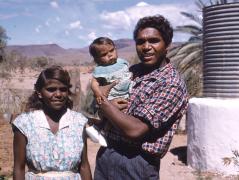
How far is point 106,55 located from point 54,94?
60cm

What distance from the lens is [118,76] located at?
3074mm

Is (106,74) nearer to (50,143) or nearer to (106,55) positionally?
(106,55)

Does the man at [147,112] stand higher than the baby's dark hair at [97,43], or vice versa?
the baby's dark hair at [97,43]

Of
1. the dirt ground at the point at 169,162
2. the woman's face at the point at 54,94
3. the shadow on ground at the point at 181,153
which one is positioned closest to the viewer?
the woman's face at the point at 54,94

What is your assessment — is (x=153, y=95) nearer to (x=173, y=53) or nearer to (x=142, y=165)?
(x=142, y=165)

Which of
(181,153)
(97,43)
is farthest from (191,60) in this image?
(97,43)

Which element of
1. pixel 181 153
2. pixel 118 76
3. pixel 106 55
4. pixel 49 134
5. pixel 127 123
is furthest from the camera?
pixel 181 153


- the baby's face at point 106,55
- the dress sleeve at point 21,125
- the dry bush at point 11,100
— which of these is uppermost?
the baby's face at point 106,55

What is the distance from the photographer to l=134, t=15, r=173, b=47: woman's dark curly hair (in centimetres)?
281

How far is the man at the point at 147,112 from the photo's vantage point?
263 centimetres

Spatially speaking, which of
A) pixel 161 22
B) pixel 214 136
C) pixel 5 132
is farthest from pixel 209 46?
pixel 161 22

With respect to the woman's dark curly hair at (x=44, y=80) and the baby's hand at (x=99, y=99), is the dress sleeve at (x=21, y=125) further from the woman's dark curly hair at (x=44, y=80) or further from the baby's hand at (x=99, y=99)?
the baby's hand at (x=99, y=99)

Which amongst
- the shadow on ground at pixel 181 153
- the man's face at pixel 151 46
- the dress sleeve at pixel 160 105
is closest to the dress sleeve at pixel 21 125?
the dress sleeve at pixel 160 105

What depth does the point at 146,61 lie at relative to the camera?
9.21 feet
